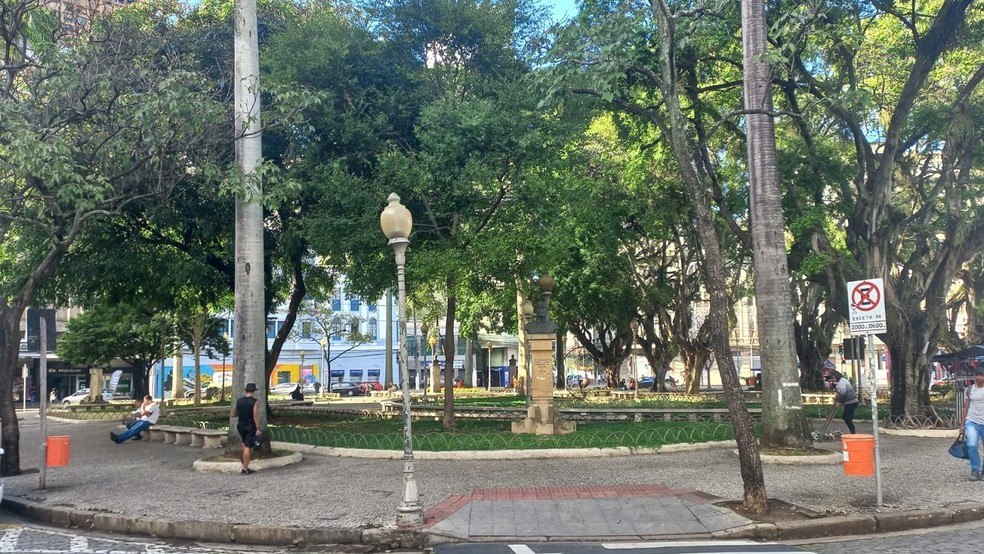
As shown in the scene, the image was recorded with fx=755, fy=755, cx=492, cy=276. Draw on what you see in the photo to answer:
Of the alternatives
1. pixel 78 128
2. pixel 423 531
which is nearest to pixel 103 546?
pixel 423 531

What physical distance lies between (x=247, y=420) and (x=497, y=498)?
5.47 m

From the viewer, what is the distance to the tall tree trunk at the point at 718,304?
30.7 feet

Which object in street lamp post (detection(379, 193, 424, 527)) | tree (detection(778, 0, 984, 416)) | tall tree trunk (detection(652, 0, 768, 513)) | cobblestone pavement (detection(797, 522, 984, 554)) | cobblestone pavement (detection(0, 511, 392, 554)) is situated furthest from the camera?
tree (detection(778, 0, 984, 416))

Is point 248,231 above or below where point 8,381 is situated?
above

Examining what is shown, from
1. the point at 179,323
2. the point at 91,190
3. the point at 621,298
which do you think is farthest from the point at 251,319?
the point at 179,323

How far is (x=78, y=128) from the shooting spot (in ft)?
46.8

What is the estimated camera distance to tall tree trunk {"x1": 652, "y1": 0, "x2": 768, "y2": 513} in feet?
30.7

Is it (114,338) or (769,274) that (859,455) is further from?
(114,338)

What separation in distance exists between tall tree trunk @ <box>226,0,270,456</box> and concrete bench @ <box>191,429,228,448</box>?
3375 millimetres

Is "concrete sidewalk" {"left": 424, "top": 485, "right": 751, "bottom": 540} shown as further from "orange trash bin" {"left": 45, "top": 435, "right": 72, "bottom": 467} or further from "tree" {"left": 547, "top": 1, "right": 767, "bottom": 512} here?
"orange trash bin" {"left": 45, "top": 435, "right": 72, "bottom": 467}

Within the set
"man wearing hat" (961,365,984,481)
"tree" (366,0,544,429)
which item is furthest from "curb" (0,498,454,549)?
"tree" (366,0,544,429)

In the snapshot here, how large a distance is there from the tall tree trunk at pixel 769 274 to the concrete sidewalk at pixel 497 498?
109 centimetres

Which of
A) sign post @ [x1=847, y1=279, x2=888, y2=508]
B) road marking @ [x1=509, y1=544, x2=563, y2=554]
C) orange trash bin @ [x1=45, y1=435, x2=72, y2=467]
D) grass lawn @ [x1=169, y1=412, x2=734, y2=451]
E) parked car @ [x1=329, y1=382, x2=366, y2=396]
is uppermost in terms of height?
sign post @ [x1=847, y1=279, x2=888, y2=508]

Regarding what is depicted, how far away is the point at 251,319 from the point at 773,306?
9862 mm
